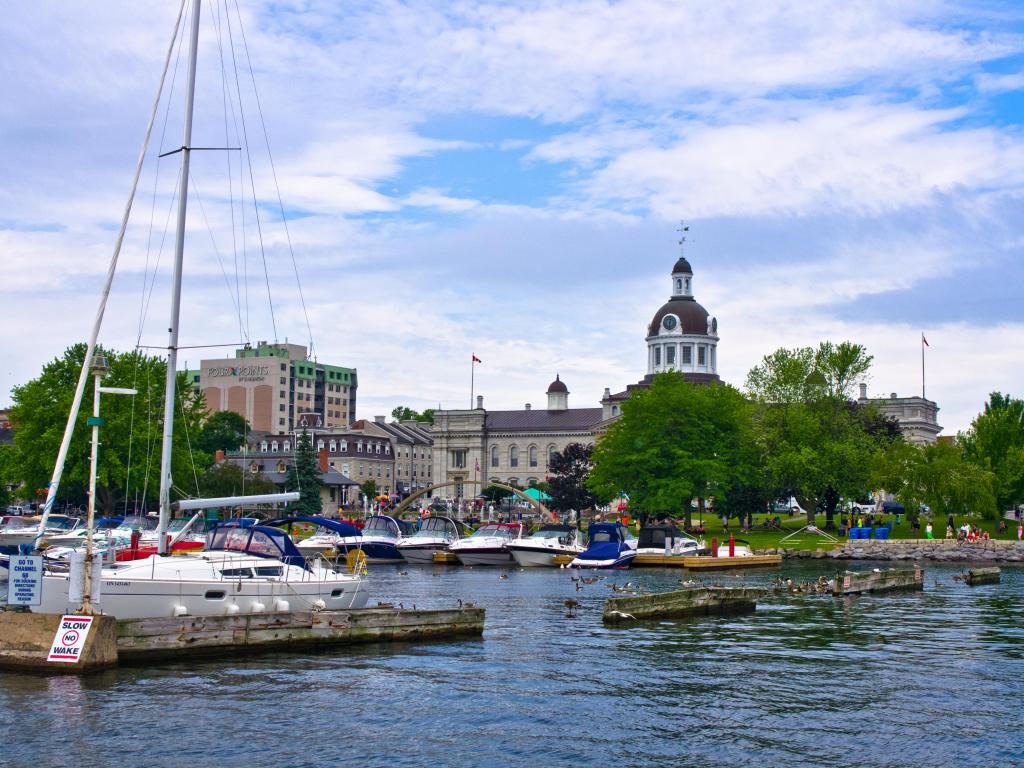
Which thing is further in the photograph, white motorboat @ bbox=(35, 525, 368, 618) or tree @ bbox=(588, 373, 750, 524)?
tree @ bbox=(588, 373, 750, 524)

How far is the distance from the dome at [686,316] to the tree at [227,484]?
8145 centimetres

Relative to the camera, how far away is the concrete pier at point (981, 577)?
55969mm

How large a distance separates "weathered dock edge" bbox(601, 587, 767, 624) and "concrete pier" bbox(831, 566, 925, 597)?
640 centimetres

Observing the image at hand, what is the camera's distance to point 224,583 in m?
30.6

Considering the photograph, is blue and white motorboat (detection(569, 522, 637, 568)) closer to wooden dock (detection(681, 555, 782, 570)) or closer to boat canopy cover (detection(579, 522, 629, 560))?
boat canopy cover (detection(579, 522, 629, 560))

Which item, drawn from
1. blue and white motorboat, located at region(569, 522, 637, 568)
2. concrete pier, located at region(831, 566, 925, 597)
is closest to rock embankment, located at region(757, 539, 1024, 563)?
blue and white motorboat, located at region(569, 522, 637, 568)

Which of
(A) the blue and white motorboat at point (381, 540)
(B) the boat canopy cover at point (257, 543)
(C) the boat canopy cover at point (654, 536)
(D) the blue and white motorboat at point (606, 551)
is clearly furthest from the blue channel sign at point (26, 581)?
(C) the boat canopy cover at point (654, 536)

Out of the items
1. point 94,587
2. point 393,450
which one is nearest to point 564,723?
point 94,587

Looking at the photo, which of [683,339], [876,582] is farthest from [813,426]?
[683,339]

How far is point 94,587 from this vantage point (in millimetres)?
26500

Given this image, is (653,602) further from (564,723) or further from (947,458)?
(947,458)

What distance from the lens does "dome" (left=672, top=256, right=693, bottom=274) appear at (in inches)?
7402

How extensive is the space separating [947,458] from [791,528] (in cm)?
1758

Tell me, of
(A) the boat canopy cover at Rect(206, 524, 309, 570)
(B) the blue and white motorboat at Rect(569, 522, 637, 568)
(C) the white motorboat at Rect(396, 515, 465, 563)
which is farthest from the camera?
(C) the white motorboat at Rect(396, 515, 465, 563)
